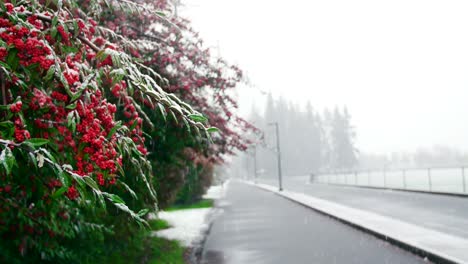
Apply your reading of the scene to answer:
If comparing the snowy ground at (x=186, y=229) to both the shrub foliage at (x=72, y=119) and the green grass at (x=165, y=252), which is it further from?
the shrub foliage at (x=72, y=119)

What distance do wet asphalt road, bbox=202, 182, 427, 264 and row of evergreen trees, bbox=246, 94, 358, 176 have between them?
89259mm

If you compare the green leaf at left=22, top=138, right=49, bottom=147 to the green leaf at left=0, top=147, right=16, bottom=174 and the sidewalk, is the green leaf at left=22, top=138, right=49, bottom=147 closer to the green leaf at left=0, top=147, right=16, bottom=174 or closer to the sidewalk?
the green leaf at left=0, top=147, right=16, bottom=174

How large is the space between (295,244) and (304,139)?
335 feet

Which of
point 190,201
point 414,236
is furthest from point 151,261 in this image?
point 190,201

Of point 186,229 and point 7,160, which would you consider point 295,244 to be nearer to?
point 186,229

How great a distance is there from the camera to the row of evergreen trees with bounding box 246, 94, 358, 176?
106562mm

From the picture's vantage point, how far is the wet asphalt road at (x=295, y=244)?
8719mm

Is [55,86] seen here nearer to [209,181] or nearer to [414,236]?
[414,236]

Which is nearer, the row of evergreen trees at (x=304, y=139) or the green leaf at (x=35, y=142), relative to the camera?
the green leaf at (x=35, y=142)

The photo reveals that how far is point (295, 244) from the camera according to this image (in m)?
10.7

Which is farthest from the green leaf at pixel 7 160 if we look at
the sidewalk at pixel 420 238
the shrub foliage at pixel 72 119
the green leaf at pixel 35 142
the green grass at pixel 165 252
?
the sidewalk at pixel 420 238

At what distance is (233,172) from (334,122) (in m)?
77.8

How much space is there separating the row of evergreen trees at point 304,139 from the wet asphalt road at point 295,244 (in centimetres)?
8926

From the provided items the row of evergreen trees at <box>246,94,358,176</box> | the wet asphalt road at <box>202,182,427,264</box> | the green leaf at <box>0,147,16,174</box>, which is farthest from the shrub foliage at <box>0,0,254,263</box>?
the row of evergreen trees at <box>246,94,358,176</box>
